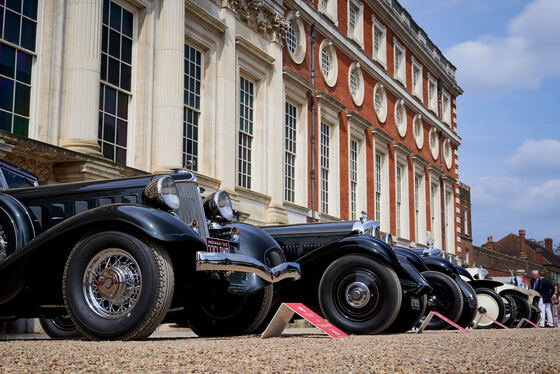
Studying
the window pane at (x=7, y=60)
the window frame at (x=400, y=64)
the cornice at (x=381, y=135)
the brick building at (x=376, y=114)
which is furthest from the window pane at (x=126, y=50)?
the window frame at (x=400, y=64)

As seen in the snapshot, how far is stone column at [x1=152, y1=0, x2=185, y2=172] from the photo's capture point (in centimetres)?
1338

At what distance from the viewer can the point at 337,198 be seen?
2162cm

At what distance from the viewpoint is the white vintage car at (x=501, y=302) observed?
12.5m

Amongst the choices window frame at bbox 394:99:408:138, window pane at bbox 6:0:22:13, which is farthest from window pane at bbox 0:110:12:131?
window frame at bbox 394:99:408:138

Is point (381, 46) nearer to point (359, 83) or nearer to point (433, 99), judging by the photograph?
point (359, 83)

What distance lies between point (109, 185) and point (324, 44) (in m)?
16.6

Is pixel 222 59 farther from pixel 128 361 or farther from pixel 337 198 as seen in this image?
pixel 128 361

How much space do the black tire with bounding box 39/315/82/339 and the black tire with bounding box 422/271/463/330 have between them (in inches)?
202

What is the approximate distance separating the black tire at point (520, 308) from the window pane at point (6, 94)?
10491 millimetres

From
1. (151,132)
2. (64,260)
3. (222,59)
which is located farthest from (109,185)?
(222,59)

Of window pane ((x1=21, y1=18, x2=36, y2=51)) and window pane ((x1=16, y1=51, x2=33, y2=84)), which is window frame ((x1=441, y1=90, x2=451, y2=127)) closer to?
window pane ((x1=21, y1=18, x2=36, y2=51))

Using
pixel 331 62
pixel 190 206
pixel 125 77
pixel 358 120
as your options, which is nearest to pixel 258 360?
pixel 190 206

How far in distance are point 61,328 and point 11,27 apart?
19.6 ft

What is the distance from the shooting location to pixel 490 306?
12625 mm
